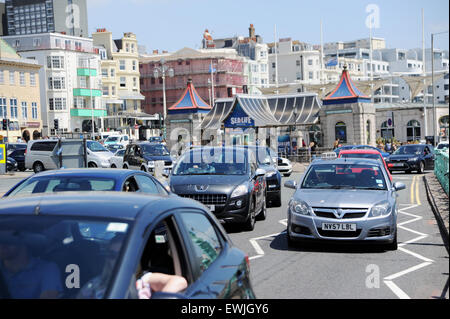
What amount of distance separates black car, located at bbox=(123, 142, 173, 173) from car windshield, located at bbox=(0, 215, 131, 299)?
2827 centimetres

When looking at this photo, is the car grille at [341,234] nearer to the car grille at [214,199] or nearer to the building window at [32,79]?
the car grille at [214,199]

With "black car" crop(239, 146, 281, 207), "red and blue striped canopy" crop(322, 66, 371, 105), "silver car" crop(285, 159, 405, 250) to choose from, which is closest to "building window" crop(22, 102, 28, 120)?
"red and blue striped canopy" crop(322, 66, 371, 105)

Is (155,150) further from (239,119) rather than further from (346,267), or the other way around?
(346,267)

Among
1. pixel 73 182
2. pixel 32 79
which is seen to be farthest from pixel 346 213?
pixel 32 79

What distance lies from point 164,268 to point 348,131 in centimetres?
4748

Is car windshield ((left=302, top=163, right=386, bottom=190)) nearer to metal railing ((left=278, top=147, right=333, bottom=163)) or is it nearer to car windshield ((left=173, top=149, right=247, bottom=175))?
car windshield ((left=173, top=149, right=247, bottom=175))

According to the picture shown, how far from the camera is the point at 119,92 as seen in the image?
369 feet

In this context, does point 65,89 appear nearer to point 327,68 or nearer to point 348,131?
point 348,131

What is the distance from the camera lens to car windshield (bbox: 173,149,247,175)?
15125 mm

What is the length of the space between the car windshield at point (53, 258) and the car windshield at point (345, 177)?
8.76 metres

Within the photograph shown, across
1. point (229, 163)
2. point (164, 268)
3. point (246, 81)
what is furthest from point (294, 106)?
point (246, 81)

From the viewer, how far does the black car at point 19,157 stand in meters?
47.3

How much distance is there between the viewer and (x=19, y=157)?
47500 mm

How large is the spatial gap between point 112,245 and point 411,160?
33.2m
